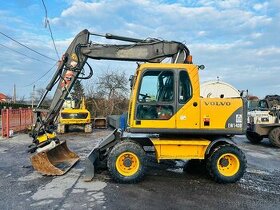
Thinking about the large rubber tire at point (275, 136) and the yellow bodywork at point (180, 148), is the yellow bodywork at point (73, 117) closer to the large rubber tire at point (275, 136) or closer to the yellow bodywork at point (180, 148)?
the large rubber tire at point (275, 136)

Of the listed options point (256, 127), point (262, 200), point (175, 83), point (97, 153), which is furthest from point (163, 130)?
point (256, 127)

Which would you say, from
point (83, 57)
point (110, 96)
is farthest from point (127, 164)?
point (110, 96)

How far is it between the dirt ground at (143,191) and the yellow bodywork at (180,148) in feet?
2.01

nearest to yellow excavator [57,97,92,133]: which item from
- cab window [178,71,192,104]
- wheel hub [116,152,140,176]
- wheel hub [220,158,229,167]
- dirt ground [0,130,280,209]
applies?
dirt ground [0,130,280,209]

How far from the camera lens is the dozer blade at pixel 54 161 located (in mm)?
7984

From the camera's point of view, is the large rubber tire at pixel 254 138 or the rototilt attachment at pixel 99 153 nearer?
the rototilt attachment at pixel 99 153

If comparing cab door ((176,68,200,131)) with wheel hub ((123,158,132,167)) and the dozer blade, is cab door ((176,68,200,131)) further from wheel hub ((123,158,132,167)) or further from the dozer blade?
the dozer blade

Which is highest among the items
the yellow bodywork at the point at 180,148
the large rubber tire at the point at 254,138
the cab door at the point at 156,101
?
the cab door at the point at 156,101

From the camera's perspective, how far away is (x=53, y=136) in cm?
898

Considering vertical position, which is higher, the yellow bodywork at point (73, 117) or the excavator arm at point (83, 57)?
the excavator arm at point (83, 57)

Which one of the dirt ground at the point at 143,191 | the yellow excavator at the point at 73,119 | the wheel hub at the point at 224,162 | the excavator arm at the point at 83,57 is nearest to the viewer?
the dirt ground at the point at 143,191

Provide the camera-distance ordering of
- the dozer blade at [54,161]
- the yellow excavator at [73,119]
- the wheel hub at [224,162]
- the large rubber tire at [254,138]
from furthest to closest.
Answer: the yellow excavator at [73,119]
the large rubber tire at [254,138]
the dozer blade at [54,161]
the wheel hub at [224,162]

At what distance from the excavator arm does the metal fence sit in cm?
916

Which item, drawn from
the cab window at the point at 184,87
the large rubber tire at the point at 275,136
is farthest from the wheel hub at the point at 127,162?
the large rubber tire at the point at 275,136
